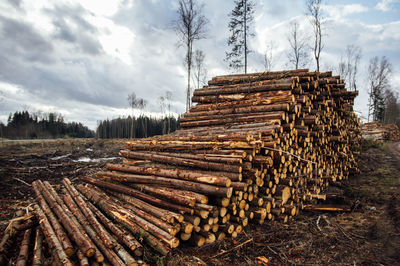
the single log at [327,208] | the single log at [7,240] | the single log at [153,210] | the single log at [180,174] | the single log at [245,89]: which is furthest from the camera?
the single log at [245,89]

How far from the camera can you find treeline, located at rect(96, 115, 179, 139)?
63100 mm

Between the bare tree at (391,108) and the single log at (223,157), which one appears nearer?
the single log at (223,157)

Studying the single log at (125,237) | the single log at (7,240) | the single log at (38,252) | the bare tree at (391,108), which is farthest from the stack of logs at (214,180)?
the bare tree at (391,108)

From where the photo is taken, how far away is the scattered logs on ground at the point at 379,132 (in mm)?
21480

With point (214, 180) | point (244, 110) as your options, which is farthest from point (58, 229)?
point (244, 110)

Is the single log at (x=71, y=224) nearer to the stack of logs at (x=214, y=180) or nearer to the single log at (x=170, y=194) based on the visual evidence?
the stack of logs at (x=214, y=180)

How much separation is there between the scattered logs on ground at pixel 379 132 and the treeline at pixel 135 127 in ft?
143

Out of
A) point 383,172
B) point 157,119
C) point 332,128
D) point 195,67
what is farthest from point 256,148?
point 157,119

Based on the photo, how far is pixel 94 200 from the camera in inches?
225

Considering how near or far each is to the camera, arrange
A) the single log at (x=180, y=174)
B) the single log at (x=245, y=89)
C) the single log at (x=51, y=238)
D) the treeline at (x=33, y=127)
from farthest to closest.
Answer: the treeline at (x=33, y=127) → the single log at (x=245, y=89) → the single log at (x=180, y=174) → the single log at (x=51, y=238)

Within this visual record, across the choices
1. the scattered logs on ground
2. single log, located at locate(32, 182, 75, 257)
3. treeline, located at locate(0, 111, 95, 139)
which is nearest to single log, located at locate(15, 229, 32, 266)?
single log, located at locate(32, 182, 75, 257)

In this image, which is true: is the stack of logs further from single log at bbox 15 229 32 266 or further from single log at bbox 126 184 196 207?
single log at bbox 15 229 32 266

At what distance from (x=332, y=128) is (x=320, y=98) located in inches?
71.4

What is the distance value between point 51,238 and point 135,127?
62.1m
